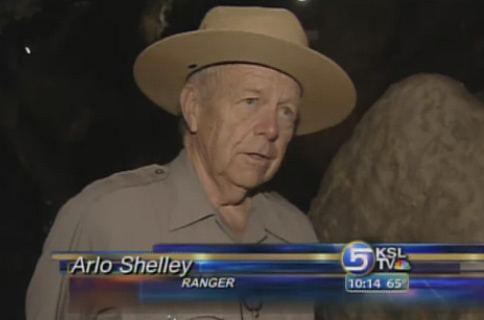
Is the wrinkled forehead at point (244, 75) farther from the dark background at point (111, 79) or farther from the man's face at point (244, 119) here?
the dark background at point (111, 79)

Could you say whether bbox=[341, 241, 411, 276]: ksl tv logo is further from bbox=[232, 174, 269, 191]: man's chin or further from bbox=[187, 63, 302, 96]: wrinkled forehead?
bbox=[187, 63, 302, 96]: wrinkled forehead

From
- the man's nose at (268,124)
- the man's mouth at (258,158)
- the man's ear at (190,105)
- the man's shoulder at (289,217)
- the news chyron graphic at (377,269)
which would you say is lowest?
the news chyron graphic at (377,269)

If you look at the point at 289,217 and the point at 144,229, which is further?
the point at 289,217

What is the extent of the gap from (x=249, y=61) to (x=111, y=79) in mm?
322

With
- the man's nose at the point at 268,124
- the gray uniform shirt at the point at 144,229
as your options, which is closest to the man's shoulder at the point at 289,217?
the gray uniform shirt at the point at 144,229

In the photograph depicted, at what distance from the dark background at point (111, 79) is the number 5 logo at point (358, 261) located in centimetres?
16

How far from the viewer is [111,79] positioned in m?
1.55

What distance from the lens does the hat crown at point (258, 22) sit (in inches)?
57.7

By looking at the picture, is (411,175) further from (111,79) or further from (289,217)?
(111,79)

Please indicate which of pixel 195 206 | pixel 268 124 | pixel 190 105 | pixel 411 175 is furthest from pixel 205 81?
pixel 411 175

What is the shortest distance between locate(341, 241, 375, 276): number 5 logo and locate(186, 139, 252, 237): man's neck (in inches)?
9.3

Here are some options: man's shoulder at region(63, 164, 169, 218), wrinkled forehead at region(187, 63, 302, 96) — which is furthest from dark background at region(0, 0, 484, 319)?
wrinkled forehead at region(187, 63, 302, 96)

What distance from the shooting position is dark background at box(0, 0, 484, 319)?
5.09ft

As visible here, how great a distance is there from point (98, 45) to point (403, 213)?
0.79m
